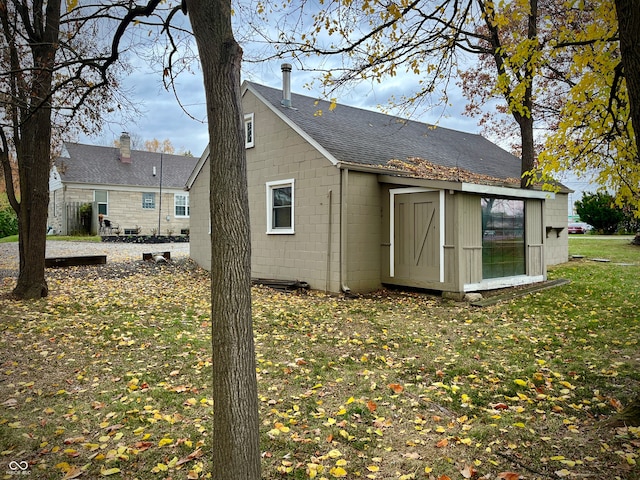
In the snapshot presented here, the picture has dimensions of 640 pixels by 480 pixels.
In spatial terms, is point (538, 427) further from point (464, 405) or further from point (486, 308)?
point (486, 308)

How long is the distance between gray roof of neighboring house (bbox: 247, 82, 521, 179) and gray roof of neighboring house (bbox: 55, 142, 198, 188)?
19263mm

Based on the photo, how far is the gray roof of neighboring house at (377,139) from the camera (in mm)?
11414

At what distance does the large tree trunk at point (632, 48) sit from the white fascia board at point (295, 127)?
7.36 metres

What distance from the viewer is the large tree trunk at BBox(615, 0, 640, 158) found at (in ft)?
9.55

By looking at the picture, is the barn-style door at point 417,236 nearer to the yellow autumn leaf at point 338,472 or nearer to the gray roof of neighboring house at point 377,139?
the gray roof of neighboring house at point 377,139

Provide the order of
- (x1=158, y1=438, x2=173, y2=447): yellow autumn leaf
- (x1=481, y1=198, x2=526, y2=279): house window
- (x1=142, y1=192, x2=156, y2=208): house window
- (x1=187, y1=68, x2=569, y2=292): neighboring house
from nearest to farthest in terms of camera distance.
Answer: (x1=158, y1=438, x2=173, y2=447): yellow autumn leaf
(x1=187, y1=68, x2=569, y2=292): neighboring house
(x1=481, y1=198, x2=526, y2=279): house window
(x1=142, y1=192, x2=156, y2=208): house window

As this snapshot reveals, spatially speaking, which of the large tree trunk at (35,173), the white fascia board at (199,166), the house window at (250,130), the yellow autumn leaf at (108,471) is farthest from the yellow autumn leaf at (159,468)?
the white fascia board at (199,166)

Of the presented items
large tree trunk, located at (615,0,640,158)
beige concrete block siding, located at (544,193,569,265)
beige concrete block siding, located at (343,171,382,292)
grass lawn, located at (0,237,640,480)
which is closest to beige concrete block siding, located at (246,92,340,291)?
beige concrete block siding, located at (343,171,382,292)

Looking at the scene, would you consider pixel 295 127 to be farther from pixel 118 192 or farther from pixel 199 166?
pixel 118 192

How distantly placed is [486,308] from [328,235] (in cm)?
397

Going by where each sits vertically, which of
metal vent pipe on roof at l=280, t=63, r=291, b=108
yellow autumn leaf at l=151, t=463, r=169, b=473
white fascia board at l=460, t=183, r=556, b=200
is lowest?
yellow autumn leaf at l=151, t=463, r=169, b=473

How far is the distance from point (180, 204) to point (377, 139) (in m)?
22.2

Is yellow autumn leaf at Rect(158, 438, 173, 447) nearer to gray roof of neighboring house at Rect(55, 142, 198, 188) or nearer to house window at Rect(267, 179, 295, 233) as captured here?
house window at Rect(267, 179, 295, 233)

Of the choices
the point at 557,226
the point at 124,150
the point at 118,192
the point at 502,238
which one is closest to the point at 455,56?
the point at 502,238
